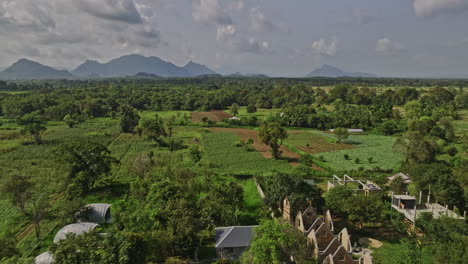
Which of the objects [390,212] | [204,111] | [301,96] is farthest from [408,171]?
[301,96]

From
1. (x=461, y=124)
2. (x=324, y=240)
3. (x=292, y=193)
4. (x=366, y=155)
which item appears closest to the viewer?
(x=324, y=240)

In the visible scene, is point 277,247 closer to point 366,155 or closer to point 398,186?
point 398,186

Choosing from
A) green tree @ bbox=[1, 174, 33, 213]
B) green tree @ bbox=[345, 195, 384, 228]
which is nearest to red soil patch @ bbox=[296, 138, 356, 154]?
green tree @ bbox=[345, 195, 384, 228]

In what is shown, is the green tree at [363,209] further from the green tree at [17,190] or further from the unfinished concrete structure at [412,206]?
the green tree at [17,190]

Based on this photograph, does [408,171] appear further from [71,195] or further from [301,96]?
[301,96]

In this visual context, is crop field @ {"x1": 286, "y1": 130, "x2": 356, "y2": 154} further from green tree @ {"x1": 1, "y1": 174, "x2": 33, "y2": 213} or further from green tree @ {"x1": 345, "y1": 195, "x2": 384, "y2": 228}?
green tree @ {"x1": 1, "y1": 174, "x2": 33, "y2": 213}

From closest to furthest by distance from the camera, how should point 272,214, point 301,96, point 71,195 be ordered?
point 272,214 < point 71,195 < point 301,96

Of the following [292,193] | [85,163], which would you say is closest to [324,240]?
[292,193]
